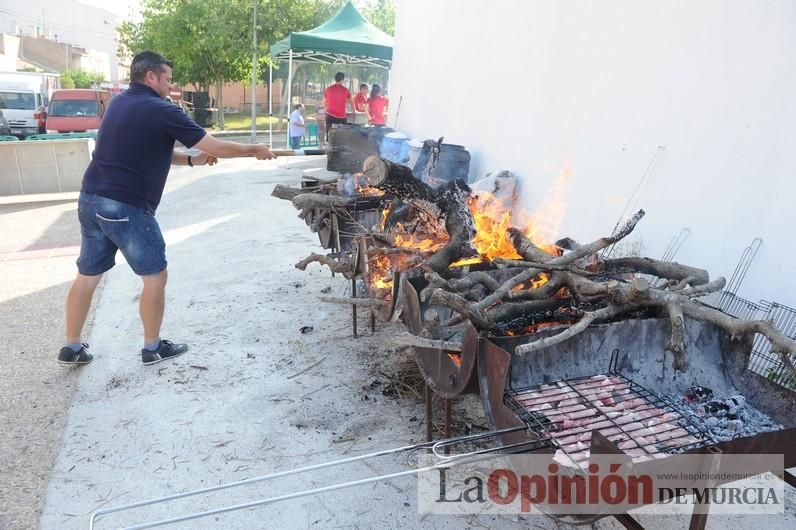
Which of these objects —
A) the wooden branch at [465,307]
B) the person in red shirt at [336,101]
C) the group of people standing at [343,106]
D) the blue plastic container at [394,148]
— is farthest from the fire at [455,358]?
the person in red shirt at [336,101]

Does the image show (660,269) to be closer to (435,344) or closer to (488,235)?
(488,235)

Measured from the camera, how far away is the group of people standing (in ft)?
43.1

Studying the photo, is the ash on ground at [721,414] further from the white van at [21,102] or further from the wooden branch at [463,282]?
the white van at [21,102]

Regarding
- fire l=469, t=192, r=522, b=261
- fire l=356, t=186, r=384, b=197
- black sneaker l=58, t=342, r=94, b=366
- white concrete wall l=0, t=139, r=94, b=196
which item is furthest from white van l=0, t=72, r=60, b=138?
fire l=469, t=192, r=522, b=261

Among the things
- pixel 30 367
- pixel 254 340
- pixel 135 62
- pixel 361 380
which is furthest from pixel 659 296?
pixel 30 367

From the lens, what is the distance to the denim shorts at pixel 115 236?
3.98 m

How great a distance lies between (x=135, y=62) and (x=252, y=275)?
114 inches

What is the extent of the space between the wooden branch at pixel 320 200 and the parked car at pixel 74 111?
15.1 meters

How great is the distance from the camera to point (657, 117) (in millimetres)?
4844

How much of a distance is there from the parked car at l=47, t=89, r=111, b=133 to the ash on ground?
60.3 ft

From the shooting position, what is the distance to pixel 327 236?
5.48 meters

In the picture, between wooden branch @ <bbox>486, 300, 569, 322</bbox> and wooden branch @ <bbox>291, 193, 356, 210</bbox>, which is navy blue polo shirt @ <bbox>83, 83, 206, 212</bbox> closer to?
wooden branch @ <bbox>291, 193, 356, 210</bbox>

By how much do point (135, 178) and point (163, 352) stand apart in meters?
1.39

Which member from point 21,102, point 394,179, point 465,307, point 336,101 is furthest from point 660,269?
point 21,102
